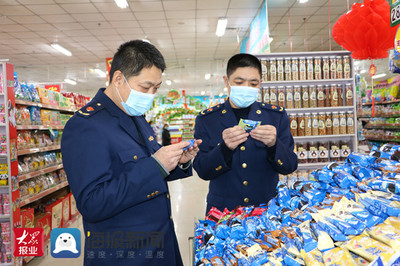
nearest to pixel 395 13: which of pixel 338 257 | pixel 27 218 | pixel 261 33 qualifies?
pixel 338 257

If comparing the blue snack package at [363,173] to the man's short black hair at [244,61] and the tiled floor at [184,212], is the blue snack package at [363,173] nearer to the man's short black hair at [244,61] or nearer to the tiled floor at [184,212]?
the man's short black hair at [244,61]

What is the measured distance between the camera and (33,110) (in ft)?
13.8

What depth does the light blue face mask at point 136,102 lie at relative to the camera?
1473mm

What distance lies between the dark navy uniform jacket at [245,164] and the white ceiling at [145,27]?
6081 mm

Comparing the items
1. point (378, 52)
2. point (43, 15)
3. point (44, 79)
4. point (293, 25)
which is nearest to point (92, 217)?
point (378, 52)

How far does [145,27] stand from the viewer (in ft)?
29.5

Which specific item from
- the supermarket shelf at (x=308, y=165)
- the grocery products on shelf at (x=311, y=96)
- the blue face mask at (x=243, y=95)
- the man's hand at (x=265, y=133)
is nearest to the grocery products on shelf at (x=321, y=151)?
the supermarket shelf at (x=308, y=165)

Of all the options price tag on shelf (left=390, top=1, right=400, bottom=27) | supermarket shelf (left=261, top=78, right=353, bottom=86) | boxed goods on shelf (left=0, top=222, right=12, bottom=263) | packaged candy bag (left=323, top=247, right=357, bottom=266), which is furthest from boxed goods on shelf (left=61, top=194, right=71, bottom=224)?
price tag on shelf (left=390, top=1, right=400, bottom=27)

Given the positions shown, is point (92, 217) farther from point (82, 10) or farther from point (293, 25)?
point (293, 25)

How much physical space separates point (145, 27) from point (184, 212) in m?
6.17

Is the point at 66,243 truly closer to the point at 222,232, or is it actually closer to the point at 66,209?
the point at 222,232

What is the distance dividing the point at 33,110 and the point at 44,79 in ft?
46.3

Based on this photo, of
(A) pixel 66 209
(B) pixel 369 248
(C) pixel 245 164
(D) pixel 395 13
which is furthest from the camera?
(A) pixel 66 209

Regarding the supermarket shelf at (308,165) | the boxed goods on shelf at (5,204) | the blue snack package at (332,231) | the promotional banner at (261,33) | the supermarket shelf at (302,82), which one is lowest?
the boxed goods on shelf at (5,204)
